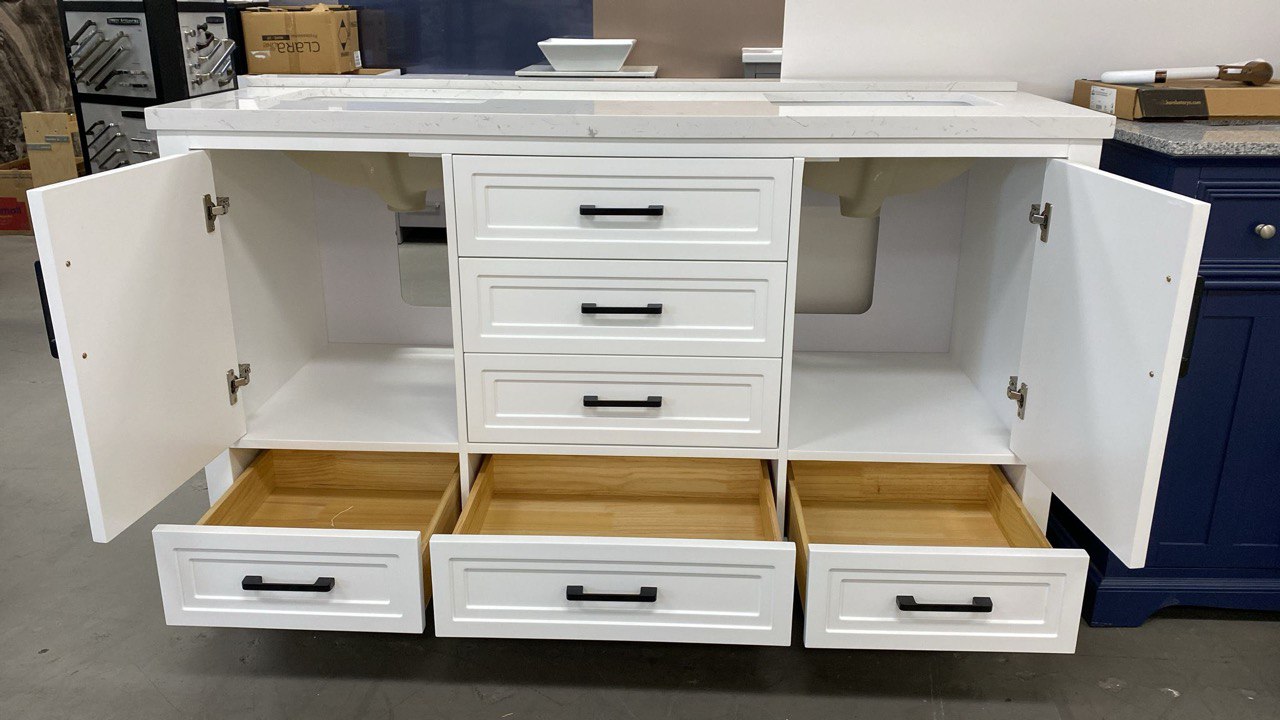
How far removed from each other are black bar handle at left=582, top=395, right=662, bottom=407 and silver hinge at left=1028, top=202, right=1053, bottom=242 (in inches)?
26.7

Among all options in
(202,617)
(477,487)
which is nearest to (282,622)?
(202,617)

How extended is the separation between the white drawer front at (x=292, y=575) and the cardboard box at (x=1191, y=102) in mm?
1441

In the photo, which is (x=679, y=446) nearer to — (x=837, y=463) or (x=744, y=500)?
(x=744, y=500)

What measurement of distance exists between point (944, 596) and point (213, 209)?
4.33ft

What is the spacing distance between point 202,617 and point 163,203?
64 centimetres

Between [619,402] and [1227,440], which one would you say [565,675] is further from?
[1227,440]

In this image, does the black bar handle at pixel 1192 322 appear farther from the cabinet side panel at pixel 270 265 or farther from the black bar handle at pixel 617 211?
the cabinet side panel at pixel 270 265

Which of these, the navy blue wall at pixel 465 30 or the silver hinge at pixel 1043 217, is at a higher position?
the navy blue wall at pixel 465 30

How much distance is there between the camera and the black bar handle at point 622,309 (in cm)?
148

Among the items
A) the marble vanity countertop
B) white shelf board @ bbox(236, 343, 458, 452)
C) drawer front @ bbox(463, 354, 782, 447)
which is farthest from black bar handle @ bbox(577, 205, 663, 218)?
white shelf board @ bbox(236, 343, 458, 452)

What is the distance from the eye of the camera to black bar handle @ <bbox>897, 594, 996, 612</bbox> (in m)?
1.36

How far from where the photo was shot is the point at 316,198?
Result: 199 cm

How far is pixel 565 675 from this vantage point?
155 centimetres

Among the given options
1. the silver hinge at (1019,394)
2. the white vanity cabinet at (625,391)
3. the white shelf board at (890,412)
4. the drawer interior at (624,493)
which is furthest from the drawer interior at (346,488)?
the silver hinge at (1019,394)
